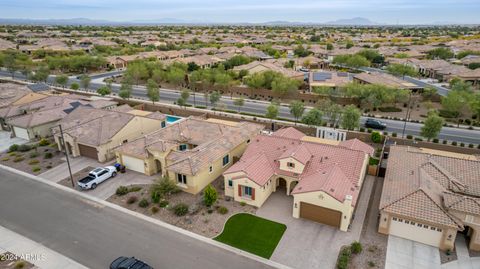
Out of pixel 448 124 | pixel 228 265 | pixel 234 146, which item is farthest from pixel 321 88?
pixel 228 265

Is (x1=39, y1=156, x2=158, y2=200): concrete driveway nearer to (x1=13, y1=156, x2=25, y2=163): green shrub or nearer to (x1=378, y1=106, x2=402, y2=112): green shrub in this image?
(x1=13, y1=156, x2=25, y2=163): green shrub

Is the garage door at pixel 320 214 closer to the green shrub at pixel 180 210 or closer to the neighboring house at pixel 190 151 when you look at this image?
the green shrub at pixel 180 210

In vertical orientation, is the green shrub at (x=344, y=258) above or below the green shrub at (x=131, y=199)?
above

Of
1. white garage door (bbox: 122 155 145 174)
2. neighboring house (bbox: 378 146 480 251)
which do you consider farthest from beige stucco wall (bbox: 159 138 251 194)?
neighboring house (bbox: 378 146 480 251)

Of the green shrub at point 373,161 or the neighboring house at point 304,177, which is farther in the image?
the green shrub at point 373,161

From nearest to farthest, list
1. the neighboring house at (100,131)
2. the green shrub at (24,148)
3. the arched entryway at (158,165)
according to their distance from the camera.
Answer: the arched entryway at (158,165) < the neighboring house at (100,131) < the green shrub at (24,148)

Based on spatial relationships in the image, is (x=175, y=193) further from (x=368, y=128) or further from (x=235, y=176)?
(x=368, y=128)

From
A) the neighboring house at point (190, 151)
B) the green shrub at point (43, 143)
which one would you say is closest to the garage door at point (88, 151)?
the neighboring house at point (190, 151)
